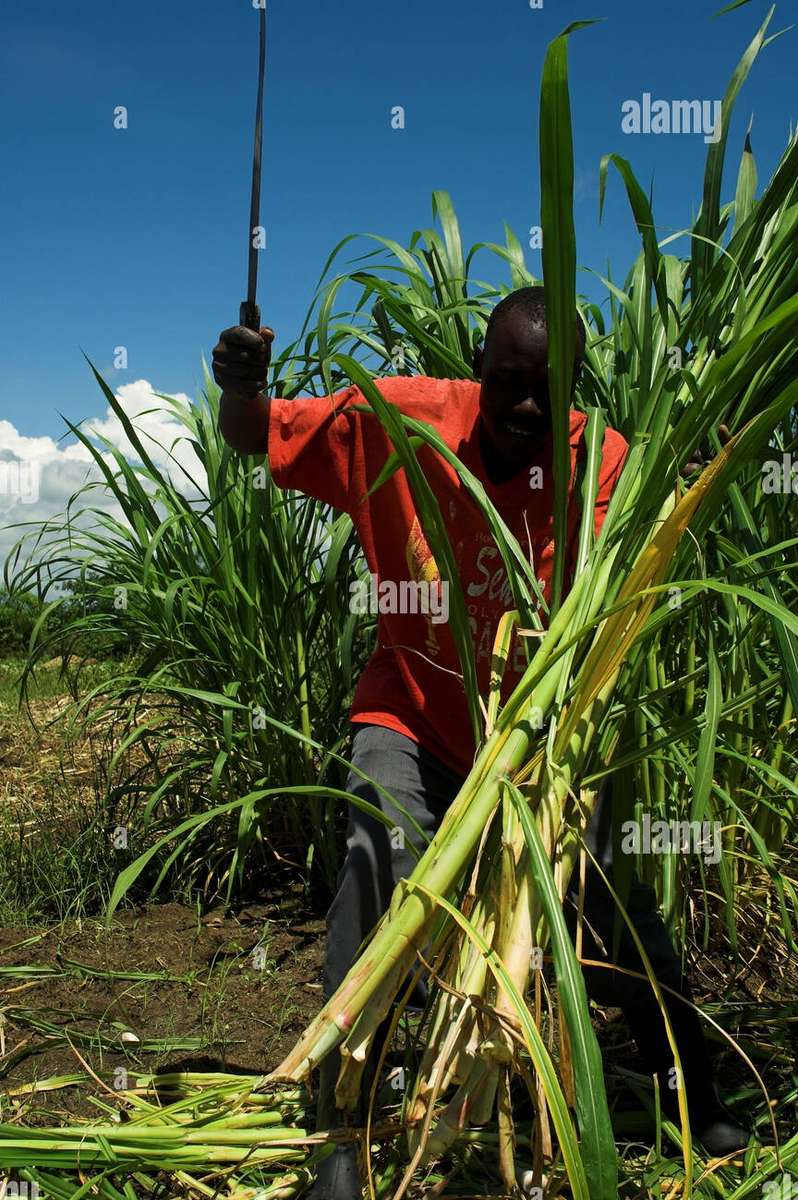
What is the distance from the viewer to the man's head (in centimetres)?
126

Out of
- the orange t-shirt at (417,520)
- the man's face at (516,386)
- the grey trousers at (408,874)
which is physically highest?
the man's face at (516,386)

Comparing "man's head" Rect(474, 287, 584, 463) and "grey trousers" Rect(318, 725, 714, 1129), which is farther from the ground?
"man's head" Rect(474, 287, 584, 463)

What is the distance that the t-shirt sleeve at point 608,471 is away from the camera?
133 cm

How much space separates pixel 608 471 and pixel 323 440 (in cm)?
42

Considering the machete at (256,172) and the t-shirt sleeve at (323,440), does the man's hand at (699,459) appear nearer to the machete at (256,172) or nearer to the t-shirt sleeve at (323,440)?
the t-shirt sleeve at (323,440)

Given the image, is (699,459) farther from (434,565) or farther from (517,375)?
(434,565)

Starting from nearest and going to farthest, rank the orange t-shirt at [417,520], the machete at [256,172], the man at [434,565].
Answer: the machete at [256,172] < the man at [434,565] < the orange t-shirt at [417,520]

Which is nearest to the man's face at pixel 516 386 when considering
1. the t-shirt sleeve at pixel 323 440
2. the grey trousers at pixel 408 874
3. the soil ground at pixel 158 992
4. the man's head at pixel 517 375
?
the man's head at pixel 517 375

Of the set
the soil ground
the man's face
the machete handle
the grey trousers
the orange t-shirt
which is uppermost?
the machete handle

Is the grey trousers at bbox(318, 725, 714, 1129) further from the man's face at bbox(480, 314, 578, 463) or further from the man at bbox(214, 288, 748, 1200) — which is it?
the man's face at bbox(480, 314, 578, 463)

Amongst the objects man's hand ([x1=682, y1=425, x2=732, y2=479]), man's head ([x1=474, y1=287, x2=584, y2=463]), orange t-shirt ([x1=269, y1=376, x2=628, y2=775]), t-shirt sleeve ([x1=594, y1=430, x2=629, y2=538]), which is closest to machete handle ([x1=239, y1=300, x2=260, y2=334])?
orange t-shirt ([x1=269, y1=376, x2=628, y2=775])

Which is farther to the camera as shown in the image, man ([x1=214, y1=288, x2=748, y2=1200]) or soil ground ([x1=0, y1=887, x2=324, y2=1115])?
soil ground ([x1=0, y1=887, x2=324, y2=1115])

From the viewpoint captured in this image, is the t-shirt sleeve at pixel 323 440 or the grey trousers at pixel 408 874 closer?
the grey trousers at pixel 408 874

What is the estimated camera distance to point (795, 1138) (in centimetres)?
124
